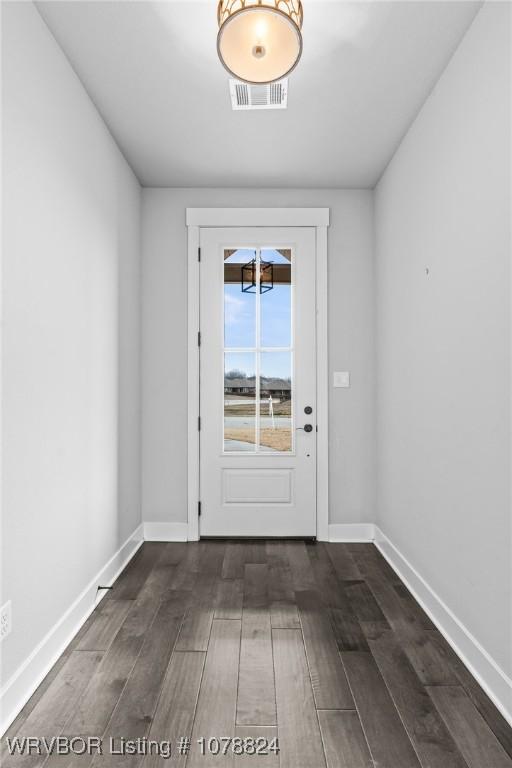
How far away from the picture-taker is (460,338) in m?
2.22

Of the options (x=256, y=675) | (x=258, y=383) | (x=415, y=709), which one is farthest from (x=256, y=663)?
(x=258, y=383)

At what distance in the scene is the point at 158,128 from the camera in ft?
9.71

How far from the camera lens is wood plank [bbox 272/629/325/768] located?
1557 mm

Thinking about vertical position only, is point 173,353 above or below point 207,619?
above

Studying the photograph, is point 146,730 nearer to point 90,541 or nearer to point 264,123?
point 90,541

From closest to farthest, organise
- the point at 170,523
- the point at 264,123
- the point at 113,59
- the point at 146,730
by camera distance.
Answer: the point at 146,730
the point at 113,59
the point at 264,123
the point at 170,523

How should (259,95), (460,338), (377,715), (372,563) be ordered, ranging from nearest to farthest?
(377,715)
(460,338)
(259,95)
(372,563)

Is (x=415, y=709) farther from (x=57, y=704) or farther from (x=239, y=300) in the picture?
(x=239, y=300)

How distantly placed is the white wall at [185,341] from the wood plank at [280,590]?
0.57 meters

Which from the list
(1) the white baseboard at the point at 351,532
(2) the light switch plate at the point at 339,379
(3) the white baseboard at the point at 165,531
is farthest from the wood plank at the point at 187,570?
(2) the light switch plate at the point at 339,379

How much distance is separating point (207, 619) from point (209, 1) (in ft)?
8.93

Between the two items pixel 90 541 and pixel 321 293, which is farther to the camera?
pixel 321 293

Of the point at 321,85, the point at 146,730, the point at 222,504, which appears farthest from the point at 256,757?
the point at 321,85

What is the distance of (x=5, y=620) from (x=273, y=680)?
1022 mm
